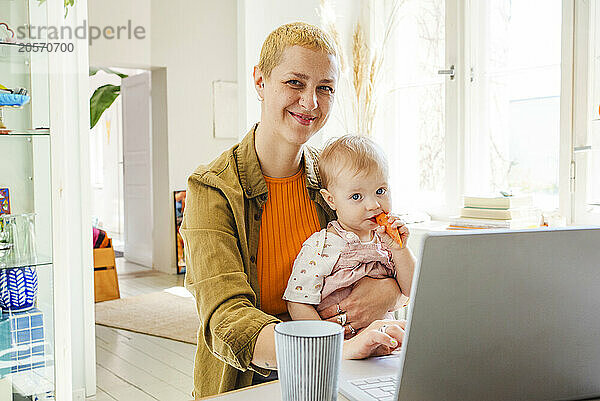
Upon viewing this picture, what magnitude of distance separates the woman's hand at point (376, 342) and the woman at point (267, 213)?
0.69 feet

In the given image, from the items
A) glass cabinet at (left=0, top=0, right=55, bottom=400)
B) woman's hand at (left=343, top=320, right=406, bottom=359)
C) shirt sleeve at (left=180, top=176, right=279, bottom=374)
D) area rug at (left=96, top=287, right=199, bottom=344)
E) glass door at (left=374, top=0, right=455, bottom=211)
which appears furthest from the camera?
area rug at (left=96, top=287, right=199, bottom=344)

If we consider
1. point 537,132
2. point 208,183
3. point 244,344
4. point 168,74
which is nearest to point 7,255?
point 208,183

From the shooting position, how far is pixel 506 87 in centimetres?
351

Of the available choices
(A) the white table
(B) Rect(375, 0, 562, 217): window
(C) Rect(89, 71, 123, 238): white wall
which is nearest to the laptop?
(A) the white table

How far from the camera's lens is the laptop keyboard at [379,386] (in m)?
0.95

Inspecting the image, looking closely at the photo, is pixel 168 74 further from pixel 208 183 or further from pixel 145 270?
pixel 208 183

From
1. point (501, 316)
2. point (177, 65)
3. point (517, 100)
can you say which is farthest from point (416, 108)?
point (177, 65)

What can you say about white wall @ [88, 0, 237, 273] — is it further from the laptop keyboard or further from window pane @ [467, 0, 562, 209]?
the laptop keyboard

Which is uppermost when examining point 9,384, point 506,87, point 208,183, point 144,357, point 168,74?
point 168,74

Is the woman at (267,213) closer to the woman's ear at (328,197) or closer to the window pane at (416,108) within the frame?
the woman's ear at (328,197)

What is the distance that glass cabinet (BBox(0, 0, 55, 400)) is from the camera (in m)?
2.49

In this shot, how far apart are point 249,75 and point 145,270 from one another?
163 inches

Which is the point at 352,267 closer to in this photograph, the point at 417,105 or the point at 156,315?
the point at 417,105

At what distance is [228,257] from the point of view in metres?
1.32
